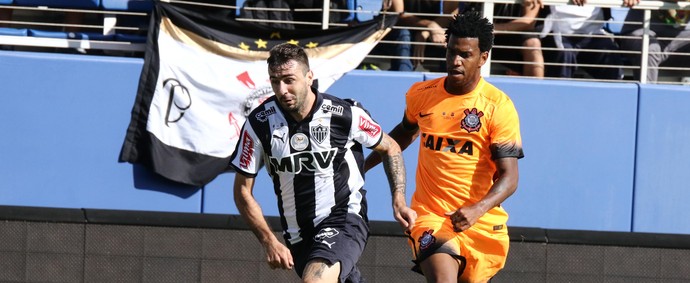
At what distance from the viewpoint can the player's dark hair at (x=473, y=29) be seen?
20.7 ft

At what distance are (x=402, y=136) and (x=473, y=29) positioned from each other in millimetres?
963

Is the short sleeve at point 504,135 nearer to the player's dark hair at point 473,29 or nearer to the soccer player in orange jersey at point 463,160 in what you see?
the soccer player in orange jersey at point 463,160

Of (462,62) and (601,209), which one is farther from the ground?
(462,62)

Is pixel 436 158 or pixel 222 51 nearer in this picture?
pixel 436 158

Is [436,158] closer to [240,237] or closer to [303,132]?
[303,132]

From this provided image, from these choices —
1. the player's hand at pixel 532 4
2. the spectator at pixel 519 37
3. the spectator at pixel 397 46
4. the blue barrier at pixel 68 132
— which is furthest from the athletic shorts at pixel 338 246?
the player's hand at pixel 532 4

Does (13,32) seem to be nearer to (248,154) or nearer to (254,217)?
(248,154)

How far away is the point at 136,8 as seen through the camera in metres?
9.36

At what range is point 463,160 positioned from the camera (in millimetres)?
6441

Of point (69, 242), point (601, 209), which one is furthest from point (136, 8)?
point (601, 209)

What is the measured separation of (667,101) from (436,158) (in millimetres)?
3701

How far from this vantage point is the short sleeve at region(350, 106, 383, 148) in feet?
20.3

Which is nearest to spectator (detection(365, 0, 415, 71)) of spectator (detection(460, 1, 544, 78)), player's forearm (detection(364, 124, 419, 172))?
spectator (detection(460, 1, 544, 78))

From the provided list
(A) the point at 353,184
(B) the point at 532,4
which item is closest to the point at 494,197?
(A) the point at 353,184
